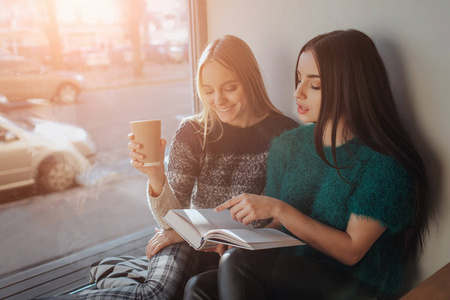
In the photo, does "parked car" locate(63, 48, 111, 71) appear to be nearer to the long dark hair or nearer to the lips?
the lips

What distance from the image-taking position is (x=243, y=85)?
4.18ft

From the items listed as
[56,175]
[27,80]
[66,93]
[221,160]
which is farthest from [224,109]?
[56,175]

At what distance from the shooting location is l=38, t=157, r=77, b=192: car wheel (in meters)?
2.61

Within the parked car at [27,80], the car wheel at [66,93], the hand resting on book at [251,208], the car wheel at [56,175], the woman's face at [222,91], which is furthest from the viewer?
the car wheel at [56,175]

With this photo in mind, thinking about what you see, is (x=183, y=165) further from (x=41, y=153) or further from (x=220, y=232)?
(x=41, y=153)

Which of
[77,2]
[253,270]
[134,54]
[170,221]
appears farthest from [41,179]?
[253,270]

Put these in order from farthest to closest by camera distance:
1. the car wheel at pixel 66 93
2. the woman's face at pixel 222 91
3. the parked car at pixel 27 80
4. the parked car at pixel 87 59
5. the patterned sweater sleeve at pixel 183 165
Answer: the parked car at pixel 87 59 < the car wheel at pixel 66 93 < the parked car at pixel 27 80 < the patterned sweater sleeve at pixel 183 165 < the woman's face at pixel 222 91

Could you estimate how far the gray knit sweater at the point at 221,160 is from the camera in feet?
4.35

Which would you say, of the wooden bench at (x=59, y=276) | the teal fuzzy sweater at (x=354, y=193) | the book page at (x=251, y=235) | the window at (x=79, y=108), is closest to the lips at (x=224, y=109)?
the teal fuzzy sweater at (x=354, y=193)

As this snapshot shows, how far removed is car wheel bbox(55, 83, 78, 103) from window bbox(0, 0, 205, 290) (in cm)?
1

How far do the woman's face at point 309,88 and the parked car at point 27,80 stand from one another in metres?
1.30

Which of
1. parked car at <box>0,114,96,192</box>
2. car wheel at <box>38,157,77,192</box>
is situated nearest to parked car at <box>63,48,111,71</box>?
parked car at <box>0,114,96,192</box>

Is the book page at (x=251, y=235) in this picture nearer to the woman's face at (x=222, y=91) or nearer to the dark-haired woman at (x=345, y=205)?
the dark-haired woman at (x=345, y=205)

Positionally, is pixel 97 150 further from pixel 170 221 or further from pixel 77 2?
pixel 170 221
